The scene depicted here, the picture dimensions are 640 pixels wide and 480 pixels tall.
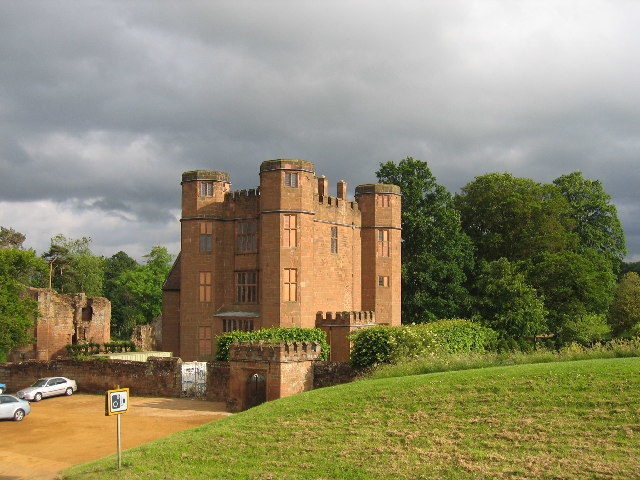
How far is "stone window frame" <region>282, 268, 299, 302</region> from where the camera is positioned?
3556cm

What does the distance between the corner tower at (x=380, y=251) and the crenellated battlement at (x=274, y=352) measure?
1442 cm

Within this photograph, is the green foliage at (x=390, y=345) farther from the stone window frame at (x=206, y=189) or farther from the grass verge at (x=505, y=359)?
the stone window frame at (x=206, y=189)

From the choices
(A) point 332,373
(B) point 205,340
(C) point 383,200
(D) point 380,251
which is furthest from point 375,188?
(A) point 332,373

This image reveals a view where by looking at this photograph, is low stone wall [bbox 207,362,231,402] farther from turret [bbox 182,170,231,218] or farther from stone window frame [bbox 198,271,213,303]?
turret [bbox 182,170,231,218]

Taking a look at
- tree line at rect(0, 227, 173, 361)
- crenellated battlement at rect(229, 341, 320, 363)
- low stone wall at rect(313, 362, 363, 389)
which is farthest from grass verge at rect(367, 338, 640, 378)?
tree line at rect(0, 227, 173, 361)

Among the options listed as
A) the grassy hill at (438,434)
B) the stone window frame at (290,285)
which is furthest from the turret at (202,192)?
the grassy hill at (438,434)

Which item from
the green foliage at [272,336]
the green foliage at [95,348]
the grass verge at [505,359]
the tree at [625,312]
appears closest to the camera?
the grass verge at [505,359]

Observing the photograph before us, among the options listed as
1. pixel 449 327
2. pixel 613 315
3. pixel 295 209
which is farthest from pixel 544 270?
pixel 295 209

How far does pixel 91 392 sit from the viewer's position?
35.2 metres

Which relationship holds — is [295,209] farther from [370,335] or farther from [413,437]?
[413,437]

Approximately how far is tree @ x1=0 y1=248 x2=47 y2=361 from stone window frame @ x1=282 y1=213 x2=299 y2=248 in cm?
1611

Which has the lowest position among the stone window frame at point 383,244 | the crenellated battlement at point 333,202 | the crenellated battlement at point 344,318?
the crenellated battlement at point 344,318

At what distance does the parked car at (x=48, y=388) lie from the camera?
33.4m

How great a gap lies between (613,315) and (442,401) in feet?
136
